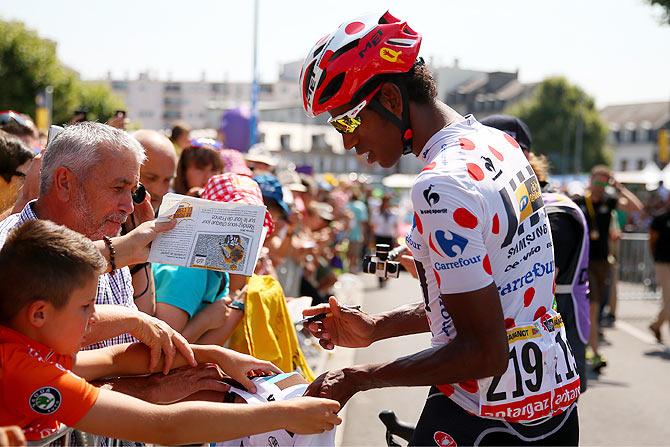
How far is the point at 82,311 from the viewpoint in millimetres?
2371

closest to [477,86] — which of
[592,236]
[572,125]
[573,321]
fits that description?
[572,125]

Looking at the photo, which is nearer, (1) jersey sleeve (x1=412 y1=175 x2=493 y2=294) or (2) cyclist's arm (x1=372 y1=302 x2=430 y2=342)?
(1) jersey sleeve (x1=412 y1=175 x2=493 y2=294)

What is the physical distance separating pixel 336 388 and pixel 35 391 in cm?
85

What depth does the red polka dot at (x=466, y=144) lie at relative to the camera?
8.41 ft

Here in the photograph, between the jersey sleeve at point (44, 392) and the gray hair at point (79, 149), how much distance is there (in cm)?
96

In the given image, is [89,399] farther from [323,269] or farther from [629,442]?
[323,269]

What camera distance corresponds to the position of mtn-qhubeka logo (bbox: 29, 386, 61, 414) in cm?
222

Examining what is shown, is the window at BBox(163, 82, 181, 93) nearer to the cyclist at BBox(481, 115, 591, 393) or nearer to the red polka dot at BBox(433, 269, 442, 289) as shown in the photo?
the cyclist at BBox(481, 115, 591, 393)

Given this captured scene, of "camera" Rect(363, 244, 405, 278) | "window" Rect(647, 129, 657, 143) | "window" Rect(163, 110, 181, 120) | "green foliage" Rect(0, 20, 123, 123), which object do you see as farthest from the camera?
"window" Rect(163, 110, 181, 120)

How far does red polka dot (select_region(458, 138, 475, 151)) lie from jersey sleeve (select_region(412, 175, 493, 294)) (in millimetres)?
200

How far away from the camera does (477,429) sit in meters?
2.66

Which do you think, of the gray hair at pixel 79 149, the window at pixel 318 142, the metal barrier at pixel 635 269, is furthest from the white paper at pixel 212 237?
the window at pixel 318 142

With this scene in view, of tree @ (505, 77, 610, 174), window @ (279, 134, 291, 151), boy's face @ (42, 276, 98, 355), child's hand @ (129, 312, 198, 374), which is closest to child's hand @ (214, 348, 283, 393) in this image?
A: child's hand @ (129, 312, 198, 374)

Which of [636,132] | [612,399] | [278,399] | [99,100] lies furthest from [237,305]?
[636,132]
